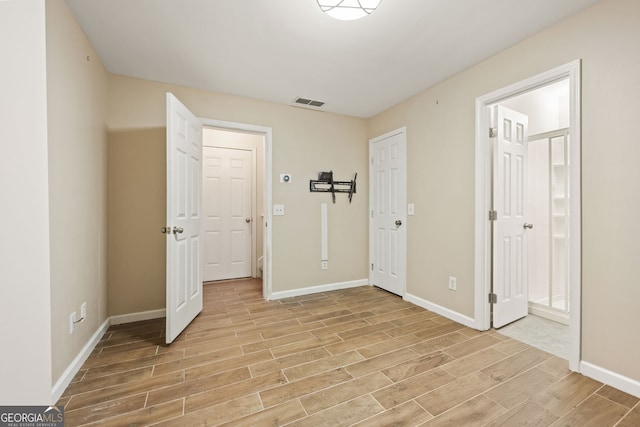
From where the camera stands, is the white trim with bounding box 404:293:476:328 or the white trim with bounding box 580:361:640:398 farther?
the white trim with bounding box 404:293:476:328

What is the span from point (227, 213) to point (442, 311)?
3.38 meters

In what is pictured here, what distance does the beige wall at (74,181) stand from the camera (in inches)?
61.9

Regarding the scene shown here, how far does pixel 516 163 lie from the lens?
103 inches

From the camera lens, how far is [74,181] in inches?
72.9

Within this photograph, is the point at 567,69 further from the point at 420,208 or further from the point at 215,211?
the point at 215,211

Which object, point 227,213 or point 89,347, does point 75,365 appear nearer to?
point 89,347

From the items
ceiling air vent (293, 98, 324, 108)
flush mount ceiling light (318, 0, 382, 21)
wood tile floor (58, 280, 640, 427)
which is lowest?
wood tile floor (58, 280, 640, 427)

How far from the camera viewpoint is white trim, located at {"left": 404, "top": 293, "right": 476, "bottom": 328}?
250cm

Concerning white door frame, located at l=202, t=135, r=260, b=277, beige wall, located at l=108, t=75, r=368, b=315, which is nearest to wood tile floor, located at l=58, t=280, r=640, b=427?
beige wall, located at l=108, t=75, r=368, b=315

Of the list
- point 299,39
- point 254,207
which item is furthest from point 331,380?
point 254,207

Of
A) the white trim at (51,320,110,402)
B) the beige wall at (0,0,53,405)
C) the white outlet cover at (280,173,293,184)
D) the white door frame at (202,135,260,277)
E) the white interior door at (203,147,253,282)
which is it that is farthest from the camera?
the white door frame at (202,135,260,277)

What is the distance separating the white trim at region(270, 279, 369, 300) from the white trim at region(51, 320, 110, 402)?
64.8 inches

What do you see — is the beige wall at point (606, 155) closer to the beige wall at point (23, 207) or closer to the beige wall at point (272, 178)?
the beige wall at point (272, 178)

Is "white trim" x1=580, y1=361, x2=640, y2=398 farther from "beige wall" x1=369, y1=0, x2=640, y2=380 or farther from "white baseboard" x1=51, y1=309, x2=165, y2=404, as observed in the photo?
"white baseboard" x1=51, y1=309, x2=165, y2=404
